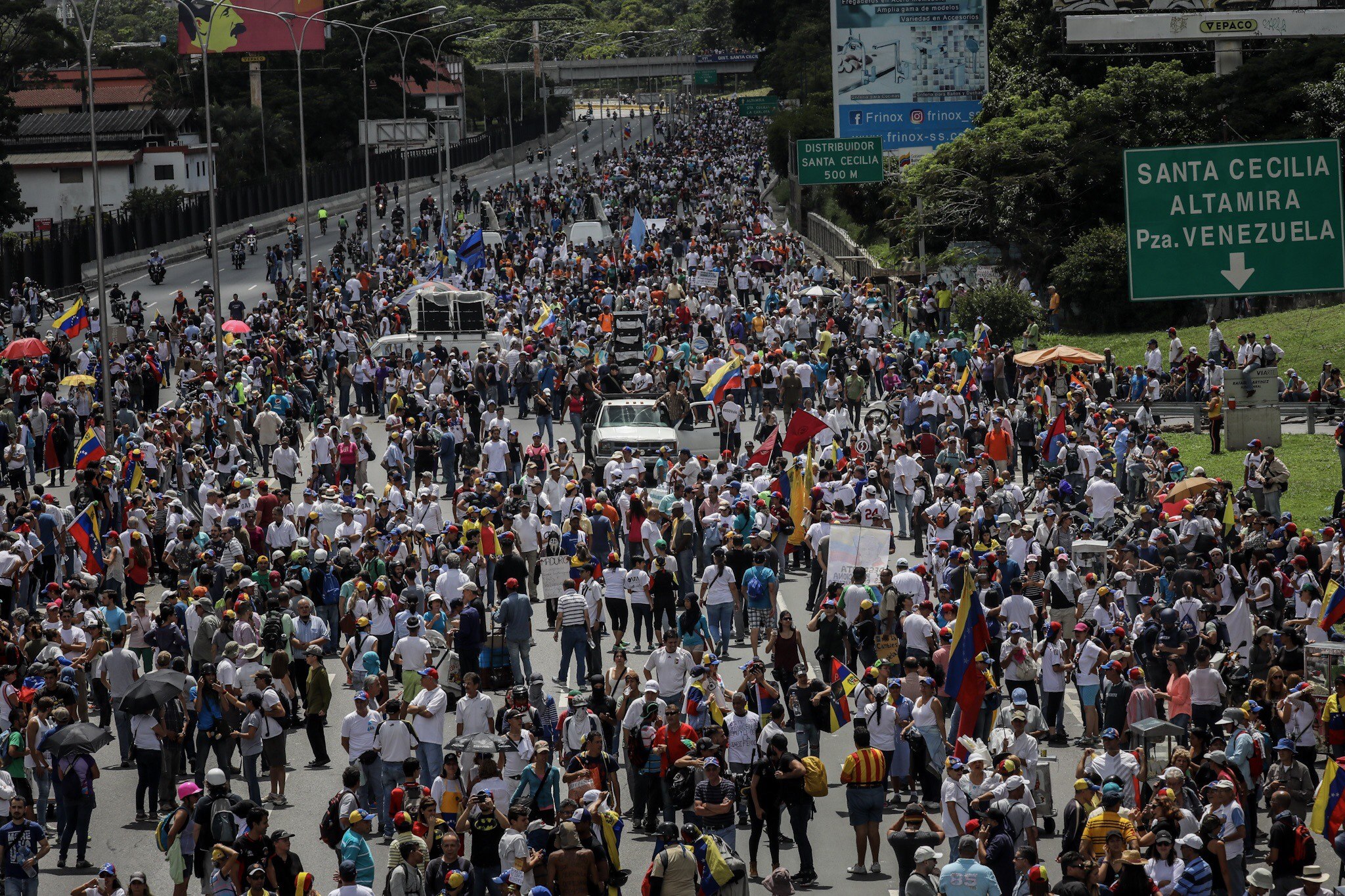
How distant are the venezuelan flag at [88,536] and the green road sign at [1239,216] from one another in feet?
44.0

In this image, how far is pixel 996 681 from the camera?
16.3m

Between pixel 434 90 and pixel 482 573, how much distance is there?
11194cm

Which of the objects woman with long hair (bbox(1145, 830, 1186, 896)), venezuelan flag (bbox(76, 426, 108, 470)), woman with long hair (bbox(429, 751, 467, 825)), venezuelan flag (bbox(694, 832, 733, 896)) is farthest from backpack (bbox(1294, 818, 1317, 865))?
venezuelan flag (bbox(76, 426, 108, 470))

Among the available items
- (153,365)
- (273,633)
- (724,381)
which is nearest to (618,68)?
(153,365)

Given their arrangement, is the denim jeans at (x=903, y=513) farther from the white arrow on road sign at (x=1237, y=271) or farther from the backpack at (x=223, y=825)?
the backpack at (x=223, y=825)

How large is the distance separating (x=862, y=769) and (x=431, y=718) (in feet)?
12.3

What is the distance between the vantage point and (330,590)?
762 inches

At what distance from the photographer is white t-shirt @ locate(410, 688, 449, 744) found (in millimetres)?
14875

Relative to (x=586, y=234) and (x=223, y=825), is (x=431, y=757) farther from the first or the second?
(x=586, y=234)

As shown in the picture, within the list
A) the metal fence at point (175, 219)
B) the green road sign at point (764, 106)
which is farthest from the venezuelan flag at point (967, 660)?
the green road sign at point (764, 106)

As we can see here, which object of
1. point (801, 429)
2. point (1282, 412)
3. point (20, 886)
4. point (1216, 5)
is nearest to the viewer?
point (20, 886)

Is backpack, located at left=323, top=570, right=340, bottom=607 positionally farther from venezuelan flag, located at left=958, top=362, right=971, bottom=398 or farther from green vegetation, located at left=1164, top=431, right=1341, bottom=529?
green vegetation, located at left=1164, top=431, right=1341, bottom=529

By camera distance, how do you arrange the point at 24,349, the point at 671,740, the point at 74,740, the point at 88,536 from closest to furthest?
the point at 671,740
the point at 74,740
the point at 88,536
the point at 24,349

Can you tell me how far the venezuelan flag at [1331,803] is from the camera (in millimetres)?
13273
